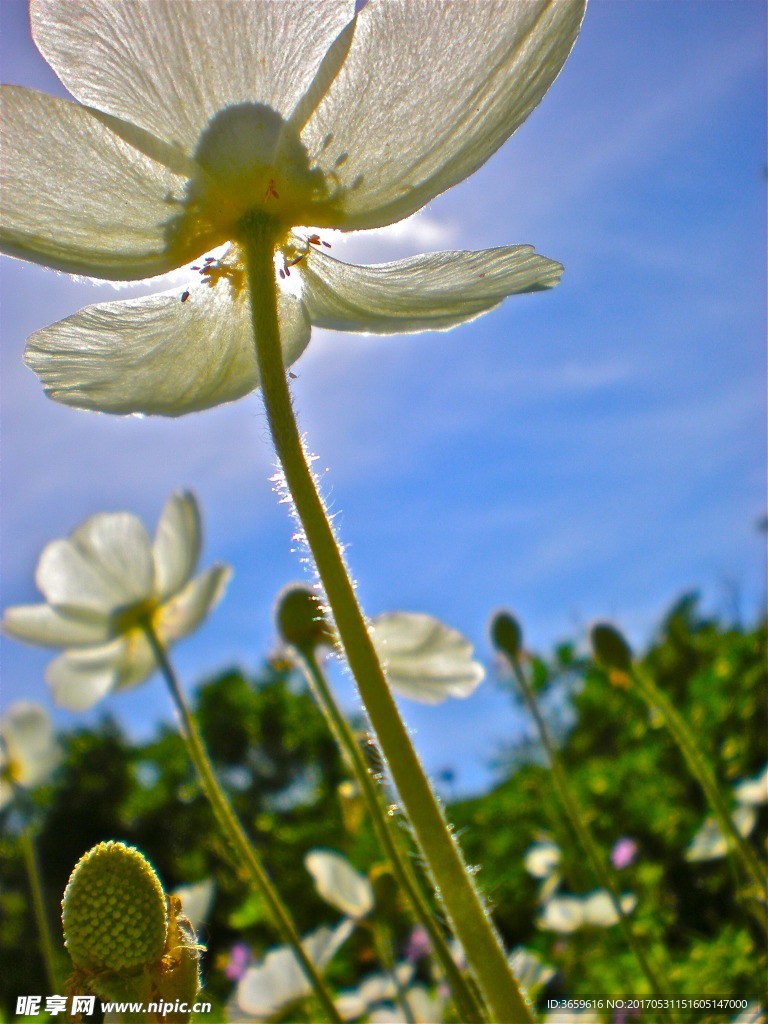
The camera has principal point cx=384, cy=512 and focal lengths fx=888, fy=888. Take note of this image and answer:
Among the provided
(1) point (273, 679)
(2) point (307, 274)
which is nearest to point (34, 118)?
(2) point (307, 274)

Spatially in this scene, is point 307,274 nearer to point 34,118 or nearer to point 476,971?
point 34,118

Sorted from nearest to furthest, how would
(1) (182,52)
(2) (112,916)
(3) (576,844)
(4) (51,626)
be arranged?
1. (2) (112,916)
2. (1) (182,52)
3. (4) (51,626)
4. (3) (576,844)

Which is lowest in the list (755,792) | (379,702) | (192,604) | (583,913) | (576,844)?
(576,844)

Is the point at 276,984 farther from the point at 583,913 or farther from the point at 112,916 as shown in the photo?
the point at 112,916

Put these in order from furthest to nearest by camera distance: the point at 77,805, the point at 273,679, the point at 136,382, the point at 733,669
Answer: the point at 273,679, the point at 77,805, the point at 733,669, the point at 136,382

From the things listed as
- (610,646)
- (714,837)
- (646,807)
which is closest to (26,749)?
(610,646)

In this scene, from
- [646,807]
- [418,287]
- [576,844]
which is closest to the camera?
[418,287]

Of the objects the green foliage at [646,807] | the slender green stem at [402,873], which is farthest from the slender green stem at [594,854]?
the green foliage at [646,807]
